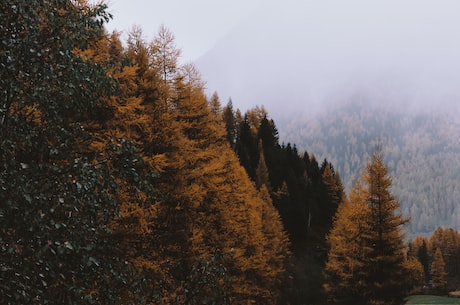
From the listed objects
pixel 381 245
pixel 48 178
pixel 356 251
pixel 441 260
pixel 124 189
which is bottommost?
pixel 441 260

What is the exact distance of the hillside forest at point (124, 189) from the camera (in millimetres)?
5246

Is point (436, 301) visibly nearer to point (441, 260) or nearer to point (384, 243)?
point (384, 243)

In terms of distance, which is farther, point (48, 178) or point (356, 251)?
point (356, 251)

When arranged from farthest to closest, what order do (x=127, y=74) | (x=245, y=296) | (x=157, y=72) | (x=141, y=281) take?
(x=245, y=296)
(x=157, y=72)
(x=127, y=74)
(x=141, y=281)

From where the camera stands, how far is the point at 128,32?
62.8 feet

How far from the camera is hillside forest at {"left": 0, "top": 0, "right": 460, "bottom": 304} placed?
207 inches

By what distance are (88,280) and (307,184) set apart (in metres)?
76.9

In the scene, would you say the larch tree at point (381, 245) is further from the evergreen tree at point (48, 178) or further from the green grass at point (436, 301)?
the evergreen tree at point (48, 178)

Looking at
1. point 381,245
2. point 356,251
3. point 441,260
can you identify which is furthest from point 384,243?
point 441,260

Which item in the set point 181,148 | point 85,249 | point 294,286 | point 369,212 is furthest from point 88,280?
point 294,286

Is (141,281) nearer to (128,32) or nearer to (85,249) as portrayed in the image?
(85,249)

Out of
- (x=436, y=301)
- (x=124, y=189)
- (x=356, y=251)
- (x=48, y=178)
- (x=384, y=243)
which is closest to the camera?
(x=48, y=178)

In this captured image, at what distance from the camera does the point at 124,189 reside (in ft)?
42.4

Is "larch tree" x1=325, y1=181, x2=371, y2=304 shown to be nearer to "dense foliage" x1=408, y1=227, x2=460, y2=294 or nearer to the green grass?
the green grass
